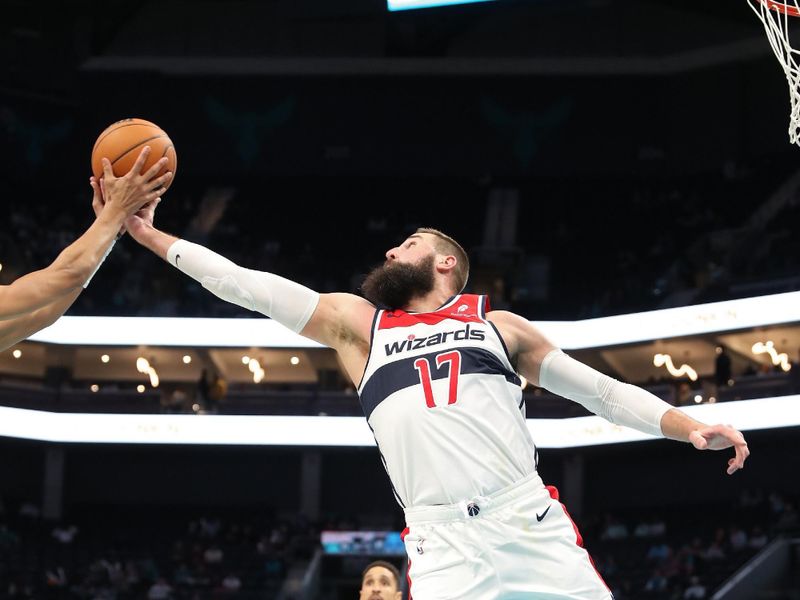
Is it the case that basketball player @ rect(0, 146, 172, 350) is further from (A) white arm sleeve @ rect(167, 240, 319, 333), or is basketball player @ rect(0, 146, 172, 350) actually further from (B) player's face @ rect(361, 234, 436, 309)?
(B) player's face @ rect(361, 234, 436, 309)

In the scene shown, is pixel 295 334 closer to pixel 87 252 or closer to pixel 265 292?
pixel 87 252

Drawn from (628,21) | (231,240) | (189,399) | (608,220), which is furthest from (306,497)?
(628,21)

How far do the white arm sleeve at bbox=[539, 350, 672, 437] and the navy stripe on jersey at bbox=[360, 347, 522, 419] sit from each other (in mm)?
271

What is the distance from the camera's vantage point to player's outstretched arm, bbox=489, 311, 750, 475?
4895 millimetres

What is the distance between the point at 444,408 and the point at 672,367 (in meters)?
29.4

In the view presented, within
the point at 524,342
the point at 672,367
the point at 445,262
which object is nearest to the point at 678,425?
the point at 524,342

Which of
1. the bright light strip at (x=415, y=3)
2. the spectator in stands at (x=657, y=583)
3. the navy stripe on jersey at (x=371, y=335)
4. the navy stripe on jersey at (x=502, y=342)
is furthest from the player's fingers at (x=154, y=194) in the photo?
the bright light strip at (x=415, y=3)

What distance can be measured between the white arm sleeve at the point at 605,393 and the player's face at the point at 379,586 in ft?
10.6

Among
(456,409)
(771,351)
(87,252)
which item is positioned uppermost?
(771,351)

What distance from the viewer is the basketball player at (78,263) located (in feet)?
17.5

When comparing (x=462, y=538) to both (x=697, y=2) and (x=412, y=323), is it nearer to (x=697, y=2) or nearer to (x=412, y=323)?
(x=412, y=323)

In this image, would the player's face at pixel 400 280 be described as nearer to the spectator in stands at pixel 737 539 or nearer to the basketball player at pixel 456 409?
the basketball player at pixel 456 409

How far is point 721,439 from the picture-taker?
457 cm

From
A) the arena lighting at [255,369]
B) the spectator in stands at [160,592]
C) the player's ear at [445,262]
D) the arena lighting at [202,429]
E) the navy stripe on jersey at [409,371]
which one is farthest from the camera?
the arena lighting at [255,369]
